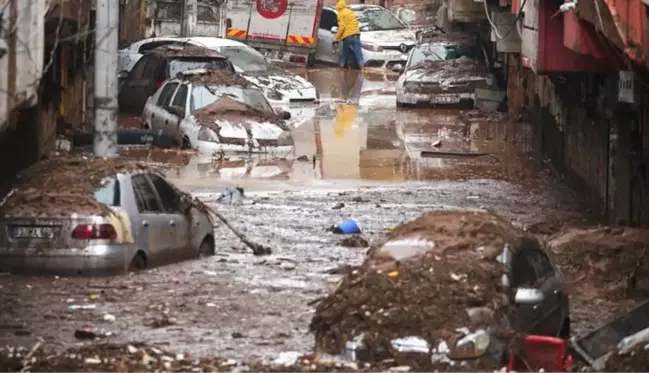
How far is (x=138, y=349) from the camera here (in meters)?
12.2

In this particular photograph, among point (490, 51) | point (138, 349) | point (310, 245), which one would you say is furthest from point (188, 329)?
point (490, 51)

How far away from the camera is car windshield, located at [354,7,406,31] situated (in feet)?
164

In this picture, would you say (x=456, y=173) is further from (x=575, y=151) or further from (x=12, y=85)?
(x=12, y=85)

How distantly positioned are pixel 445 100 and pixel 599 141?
14.1m

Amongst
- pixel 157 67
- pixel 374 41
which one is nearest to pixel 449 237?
pixel 157 67

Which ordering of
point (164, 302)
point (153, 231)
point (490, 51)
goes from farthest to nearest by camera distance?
point (490, 51), point (153, 231), point (164, 302)

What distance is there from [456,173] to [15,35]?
16664mm

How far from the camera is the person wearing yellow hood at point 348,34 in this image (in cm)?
4691

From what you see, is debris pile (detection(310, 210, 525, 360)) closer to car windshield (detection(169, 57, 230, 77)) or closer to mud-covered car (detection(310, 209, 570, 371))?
mud-covered car (detection(310, 209, 570, 371))

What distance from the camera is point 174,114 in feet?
98.0

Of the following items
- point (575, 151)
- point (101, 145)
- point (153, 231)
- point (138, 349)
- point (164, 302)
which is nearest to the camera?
point (138, 349)

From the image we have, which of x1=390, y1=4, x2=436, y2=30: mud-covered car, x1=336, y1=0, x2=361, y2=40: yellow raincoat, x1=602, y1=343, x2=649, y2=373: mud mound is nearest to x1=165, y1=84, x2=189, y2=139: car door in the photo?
x1=336, y1=0, x2=361, y2=40: yellow raincoat

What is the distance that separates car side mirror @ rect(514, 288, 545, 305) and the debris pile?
8.5 inches

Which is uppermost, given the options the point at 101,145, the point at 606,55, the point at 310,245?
the point at 606,55
